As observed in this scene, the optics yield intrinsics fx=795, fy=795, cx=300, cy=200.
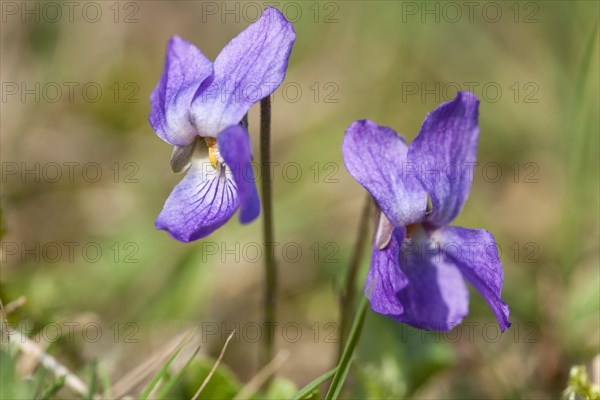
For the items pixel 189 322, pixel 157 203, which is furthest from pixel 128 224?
pixel 189 322

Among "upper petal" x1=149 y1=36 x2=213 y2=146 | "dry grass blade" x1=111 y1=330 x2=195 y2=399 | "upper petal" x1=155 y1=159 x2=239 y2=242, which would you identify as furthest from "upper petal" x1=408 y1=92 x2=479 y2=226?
"dry grass blade" x1=111 y1=330 x2=195 y2=399

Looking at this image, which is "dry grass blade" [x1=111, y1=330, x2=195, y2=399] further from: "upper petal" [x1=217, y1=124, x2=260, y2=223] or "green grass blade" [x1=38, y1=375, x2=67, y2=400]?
"upper petal" [x1=217, y1=124, x2=260, y2=223]

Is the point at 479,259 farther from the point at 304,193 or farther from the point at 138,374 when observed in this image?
the point at 304,193

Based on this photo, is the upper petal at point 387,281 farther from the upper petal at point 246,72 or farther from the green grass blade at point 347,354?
the upper petal at point 246,72

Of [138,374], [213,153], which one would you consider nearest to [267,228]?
[213,153]

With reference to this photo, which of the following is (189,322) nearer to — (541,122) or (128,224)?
(128,224)
